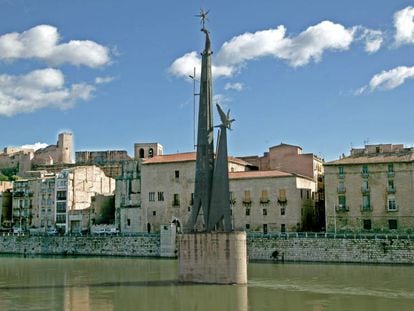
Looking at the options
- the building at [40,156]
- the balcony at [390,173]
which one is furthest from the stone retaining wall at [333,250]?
the building at [40,156]

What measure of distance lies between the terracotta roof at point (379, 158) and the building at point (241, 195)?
5.55 metres

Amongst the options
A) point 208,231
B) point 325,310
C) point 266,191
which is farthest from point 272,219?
point 325,310

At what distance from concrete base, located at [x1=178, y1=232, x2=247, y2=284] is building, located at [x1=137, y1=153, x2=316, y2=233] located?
91.4ft

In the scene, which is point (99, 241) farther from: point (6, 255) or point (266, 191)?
point (266, 191)

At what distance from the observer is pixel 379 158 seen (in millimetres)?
57625

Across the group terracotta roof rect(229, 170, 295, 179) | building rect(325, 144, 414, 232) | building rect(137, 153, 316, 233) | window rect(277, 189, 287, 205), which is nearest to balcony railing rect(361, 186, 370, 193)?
building rect(325, 144, 414, 232)

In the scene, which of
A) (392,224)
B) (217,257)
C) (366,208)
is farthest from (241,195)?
(217,257)

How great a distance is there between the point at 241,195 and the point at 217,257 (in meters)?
30.2

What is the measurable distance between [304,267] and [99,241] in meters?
27.4

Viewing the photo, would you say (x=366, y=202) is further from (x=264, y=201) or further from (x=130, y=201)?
(x=130, y=201)

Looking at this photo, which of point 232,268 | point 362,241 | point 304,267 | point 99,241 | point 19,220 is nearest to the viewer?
point 232,268

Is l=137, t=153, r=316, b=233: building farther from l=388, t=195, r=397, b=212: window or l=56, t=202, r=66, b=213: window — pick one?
l=56, t=202, r=66, b=213: window

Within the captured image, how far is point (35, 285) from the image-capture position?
1463 inches

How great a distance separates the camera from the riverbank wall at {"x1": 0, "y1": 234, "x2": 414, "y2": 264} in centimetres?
5062
